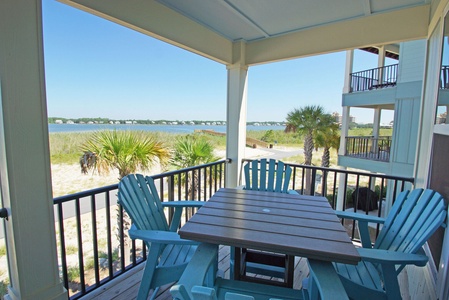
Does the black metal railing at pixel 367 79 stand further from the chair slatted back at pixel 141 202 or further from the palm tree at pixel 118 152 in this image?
the chair slatted back at pixel 141 202

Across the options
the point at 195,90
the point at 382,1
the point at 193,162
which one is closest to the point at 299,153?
the point at 195,90

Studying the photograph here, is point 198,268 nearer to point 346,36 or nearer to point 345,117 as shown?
point 346,36

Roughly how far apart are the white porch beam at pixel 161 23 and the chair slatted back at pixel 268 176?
1.76 meters

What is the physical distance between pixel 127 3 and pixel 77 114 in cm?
1609

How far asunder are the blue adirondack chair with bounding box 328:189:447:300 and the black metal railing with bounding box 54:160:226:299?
186 cm

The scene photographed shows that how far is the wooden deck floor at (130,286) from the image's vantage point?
1843 mm

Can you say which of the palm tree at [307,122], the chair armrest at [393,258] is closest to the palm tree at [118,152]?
the chair armrest at [393,258]

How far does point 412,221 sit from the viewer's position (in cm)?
154

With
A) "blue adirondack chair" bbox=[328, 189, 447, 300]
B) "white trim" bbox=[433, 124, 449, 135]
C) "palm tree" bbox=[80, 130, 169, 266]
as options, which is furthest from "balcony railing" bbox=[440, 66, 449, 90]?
"palm tree" bbox=[80, 130, 169, 266]

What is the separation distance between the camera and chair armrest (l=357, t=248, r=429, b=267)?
122 centimetres

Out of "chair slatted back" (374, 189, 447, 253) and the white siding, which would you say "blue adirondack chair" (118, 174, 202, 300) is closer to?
"chair slatted back" (374, 189, 447, 253)

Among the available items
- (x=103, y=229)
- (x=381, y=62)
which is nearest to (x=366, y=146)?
(x=381, y=62)

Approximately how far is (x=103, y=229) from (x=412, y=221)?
363 inches

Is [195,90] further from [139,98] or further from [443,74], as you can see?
[443,74]
